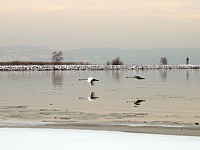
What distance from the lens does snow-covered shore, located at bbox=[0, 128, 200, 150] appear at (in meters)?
9.79

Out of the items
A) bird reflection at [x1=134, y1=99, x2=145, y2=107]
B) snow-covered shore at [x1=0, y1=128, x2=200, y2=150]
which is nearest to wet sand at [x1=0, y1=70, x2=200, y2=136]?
bird reflection at [x1=134, y1=99, x2=145, y2=107]

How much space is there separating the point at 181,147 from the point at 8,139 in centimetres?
406

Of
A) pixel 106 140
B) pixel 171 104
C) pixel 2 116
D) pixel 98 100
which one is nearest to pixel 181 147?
pixel 106 140

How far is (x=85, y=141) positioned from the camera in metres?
10.6

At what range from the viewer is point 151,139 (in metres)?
11.1

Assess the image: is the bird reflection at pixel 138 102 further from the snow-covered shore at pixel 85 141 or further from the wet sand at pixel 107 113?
the snow-covered shore at pixel 85 141

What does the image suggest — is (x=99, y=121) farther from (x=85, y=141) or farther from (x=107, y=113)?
(x=85, y=141)

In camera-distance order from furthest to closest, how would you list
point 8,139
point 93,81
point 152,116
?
point 93,81 < point 152,116 < point 8,139

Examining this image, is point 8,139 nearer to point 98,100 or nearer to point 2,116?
point 2,116

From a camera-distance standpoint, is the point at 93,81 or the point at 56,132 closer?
the point at 56,132

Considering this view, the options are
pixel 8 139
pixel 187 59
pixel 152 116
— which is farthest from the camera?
pixel 187 59

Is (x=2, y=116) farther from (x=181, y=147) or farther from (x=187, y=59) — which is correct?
(x=187, y=59)

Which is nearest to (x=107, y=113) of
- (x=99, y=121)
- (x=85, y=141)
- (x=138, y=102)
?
(x=99, y=121)

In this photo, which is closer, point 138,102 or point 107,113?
point 107,113
